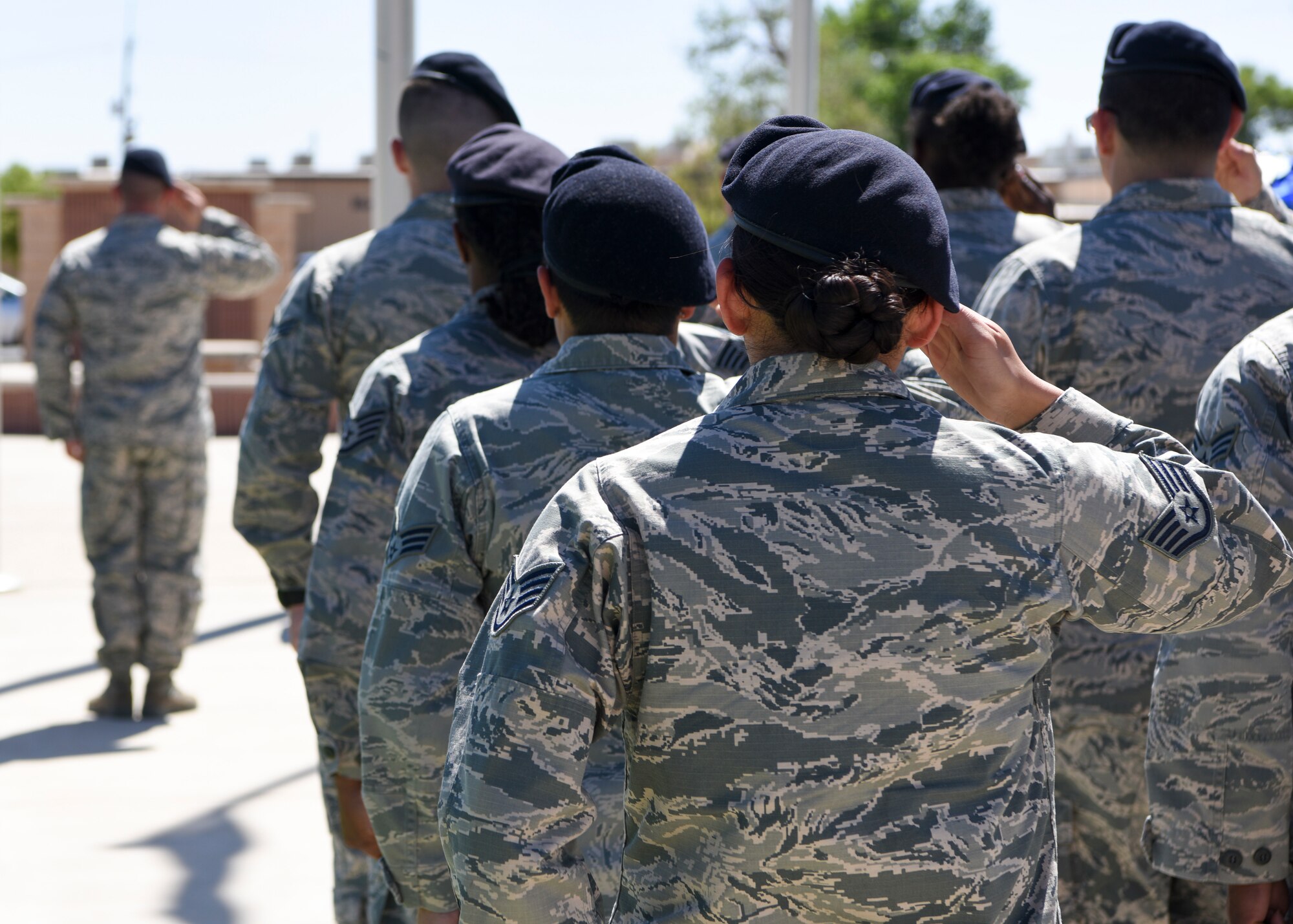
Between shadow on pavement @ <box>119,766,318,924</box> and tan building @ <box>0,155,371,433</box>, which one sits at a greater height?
shadow on pavement @ <box>119,766,318,924</box>

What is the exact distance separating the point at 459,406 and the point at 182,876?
9.43 feet

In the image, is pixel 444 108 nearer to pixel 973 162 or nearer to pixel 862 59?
pixel 973 162

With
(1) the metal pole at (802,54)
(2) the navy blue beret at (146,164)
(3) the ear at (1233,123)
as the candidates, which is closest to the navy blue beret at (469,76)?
(3) the ear at (1233,123)

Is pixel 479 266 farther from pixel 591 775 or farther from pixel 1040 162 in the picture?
pixel 1040 162

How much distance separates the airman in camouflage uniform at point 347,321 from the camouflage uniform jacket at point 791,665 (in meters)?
1.74

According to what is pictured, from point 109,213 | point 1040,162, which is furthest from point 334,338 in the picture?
point 1040,162

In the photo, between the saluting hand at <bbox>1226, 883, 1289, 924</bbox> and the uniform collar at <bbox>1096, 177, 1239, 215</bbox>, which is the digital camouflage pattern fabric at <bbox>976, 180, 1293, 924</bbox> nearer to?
the uniform collar at <bbox>1096, 177, 1239, 215</bbox>

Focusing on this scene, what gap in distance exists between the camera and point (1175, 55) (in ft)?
8.80

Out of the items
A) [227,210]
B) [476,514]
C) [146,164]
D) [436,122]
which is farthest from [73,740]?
[227,210]

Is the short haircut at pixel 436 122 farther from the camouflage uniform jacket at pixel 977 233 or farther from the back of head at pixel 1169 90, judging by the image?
the back of head at pixel 1169 90

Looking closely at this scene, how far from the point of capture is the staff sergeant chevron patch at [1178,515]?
55.3 inches

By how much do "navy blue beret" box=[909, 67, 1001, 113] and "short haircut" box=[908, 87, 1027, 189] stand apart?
0.02m

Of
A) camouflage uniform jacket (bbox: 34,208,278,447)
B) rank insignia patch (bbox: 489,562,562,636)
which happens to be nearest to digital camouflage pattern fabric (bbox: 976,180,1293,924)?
rank insignia patch (bbox: 489,562,562,636)

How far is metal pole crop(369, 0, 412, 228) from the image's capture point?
15.6 ft
